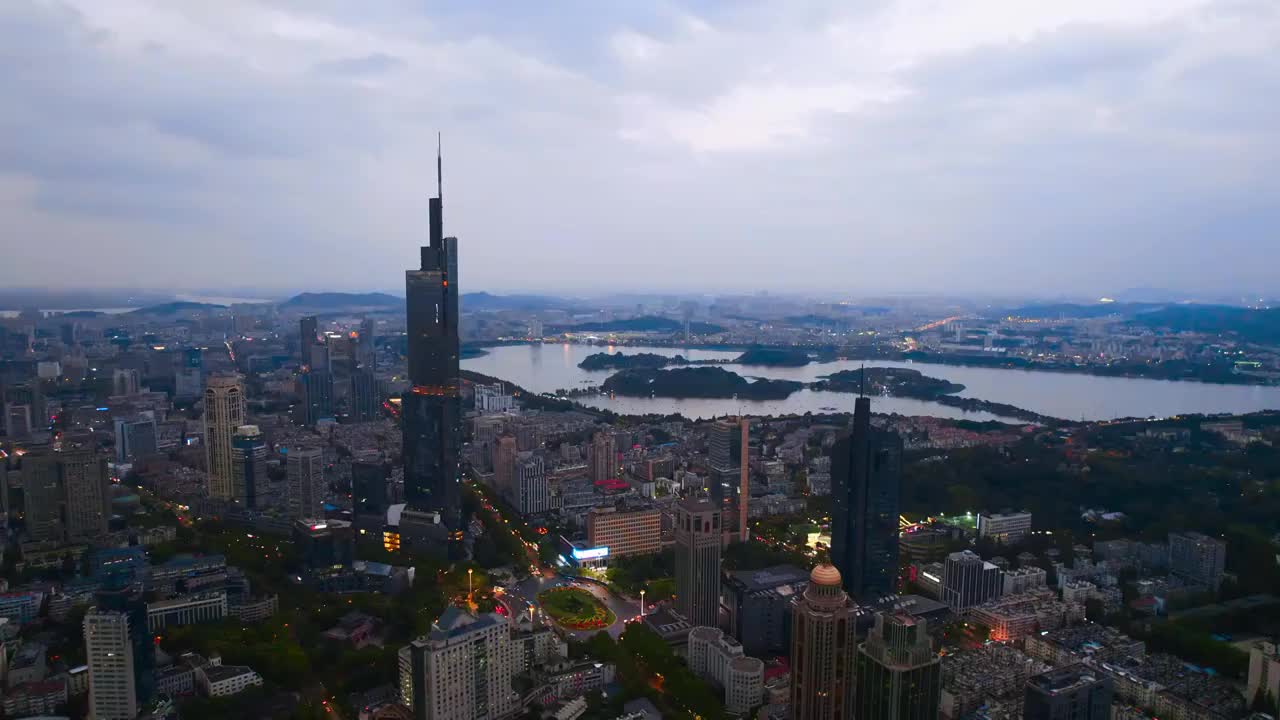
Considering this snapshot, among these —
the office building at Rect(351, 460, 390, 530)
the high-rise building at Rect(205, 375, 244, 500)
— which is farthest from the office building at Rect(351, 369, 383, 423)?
the office building at Rect(351, 460, 390, 530)

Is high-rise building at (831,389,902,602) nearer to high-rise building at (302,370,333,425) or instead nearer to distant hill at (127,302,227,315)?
high-rise building at (302,370,333,425)

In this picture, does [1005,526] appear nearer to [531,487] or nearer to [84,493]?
[531,487]

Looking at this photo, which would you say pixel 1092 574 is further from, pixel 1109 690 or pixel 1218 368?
pixel 1218 368

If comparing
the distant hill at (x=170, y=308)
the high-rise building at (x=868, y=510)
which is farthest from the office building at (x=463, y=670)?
the distant hill at (x=170, y=308)

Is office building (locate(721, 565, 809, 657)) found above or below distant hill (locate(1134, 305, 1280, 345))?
A: below

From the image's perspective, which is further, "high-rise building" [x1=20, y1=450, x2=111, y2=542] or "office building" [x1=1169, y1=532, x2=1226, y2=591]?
"high-rise building" [x1=20, y1=450, x2=111, y2=542]

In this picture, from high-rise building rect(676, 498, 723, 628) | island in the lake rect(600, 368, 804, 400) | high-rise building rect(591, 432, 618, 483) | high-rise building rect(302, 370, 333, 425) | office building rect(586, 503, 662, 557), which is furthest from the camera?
island in the lake rect(600, 368, 804, 400)

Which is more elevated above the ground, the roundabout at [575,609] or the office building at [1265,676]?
the office building at [1265,676]

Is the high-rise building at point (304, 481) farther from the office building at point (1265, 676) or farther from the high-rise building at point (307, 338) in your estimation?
the office building at point (1265, 676)
